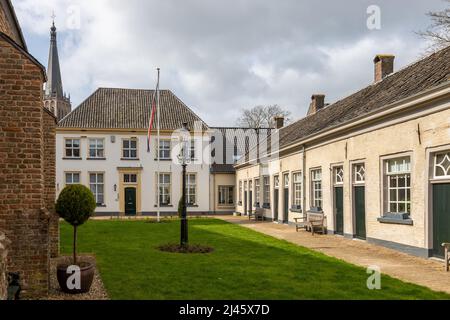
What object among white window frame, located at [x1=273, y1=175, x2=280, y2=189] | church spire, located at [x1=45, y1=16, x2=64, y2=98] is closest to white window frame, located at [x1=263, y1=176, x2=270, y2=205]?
white window frame, located at [x1=273, y1=175, x2=280, y2=189]

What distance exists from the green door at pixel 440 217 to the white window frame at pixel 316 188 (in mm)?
8040

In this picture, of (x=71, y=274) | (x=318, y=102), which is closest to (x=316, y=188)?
(x=318, y=102)

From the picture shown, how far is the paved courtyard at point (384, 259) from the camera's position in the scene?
9320 mm

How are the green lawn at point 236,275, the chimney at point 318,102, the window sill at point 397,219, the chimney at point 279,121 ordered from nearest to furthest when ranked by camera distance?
the green lawn at point 236,275 < the window sill at point 397,219 < the chimney at point 318,102 < the chimney at point 279,121

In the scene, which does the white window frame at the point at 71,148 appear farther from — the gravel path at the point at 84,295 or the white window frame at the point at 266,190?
the gravel path at the point at 84,295

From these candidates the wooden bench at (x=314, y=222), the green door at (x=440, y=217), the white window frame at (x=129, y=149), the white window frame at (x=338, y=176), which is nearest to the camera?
the green door at (x=440, y=217)

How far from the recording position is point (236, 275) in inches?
377

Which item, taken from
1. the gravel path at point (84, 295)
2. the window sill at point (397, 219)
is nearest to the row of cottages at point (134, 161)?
the window sill at point (397, 219)

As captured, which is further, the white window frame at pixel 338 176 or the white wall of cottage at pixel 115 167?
the white wall of cottage at pixel 115 167

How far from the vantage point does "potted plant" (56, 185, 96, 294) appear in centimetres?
795

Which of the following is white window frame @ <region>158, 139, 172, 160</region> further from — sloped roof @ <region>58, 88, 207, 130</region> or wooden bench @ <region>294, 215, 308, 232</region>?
wooden bench @ <region>294, 215, 308, 232</region>

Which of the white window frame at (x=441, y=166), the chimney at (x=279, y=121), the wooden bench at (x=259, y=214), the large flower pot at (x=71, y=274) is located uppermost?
the chimney at (x=279, y=121)

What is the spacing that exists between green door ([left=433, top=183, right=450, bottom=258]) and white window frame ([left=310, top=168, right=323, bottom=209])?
8040 mm
